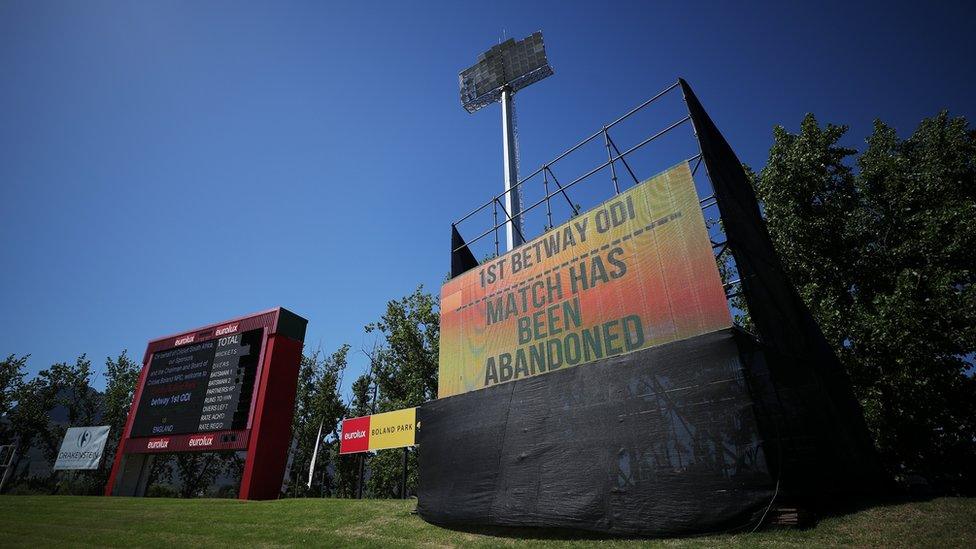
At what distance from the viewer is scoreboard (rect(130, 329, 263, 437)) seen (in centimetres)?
1934

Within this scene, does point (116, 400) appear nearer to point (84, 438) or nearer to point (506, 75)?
point (84, 438)

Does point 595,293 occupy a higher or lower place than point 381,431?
higher

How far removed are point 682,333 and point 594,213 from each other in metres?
3.75

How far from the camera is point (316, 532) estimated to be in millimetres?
10219

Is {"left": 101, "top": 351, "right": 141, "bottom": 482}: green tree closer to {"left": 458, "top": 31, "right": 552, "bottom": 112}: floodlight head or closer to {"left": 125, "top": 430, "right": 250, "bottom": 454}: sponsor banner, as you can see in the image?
{"left": 125, "top": 430, "right": 250, "bottom": 454}: sponsor banner

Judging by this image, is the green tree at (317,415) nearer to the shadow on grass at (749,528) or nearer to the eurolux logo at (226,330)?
the eurolux logo at (226,330)

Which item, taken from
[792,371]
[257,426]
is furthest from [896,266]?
[257,426]

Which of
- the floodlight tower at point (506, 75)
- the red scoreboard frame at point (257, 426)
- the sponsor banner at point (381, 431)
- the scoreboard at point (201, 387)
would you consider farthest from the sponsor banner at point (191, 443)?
the floodlight tower at point (506, 75)

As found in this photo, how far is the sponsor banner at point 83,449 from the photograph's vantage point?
2547 centimetres

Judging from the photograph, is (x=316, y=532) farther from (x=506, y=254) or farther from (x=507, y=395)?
(x=506, y=254)

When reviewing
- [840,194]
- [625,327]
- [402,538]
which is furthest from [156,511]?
[840,194]

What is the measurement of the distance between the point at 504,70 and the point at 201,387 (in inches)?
999

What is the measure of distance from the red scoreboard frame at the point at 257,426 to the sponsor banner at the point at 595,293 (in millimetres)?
10820

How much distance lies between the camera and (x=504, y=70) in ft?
93.0
